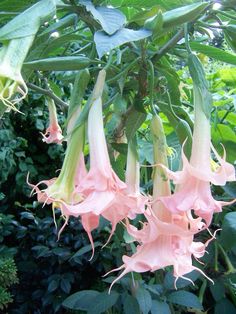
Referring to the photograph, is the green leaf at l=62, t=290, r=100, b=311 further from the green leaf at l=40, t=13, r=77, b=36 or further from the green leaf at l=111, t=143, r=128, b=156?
the green leaf at l=40, t=13, r=77, b=36

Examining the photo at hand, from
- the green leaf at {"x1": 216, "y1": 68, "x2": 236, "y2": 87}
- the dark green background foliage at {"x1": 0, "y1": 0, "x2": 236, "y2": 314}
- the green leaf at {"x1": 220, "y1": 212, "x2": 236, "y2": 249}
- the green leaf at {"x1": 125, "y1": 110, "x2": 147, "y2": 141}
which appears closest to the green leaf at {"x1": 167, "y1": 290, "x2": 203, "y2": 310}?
the dark green background foliage at {"x1": 0, "y1": 0, "x2": 236, "y2": 314}

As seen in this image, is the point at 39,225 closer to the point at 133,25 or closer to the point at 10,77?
the point at 133,25

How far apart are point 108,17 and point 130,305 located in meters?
0.80

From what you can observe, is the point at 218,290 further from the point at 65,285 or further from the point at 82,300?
the point at 65,285

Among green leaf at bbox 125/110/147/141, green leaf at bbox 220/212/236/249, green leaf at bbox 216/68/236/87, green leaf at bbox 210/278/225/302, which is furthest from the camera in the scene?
green leaf at bbox 210/278/225/302

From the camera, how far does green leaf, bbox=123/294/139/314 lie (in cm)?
107

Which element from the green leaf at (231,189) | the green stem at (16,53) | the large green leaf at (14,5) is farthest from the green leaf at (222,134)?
the green stem at (16,53)

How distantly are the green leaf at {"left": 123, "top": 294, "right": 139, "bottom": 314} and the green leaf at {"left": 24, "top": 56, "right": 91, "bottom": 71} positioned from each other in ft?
2.45

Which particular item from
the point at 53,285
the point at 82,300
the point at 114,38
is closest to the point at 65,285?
the point at 53,285

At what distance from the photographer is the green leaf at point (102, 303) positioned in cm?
110

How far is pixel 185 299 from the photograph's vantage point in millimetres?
1132

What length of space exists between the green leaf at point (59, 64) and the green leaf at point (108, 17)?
51 mm

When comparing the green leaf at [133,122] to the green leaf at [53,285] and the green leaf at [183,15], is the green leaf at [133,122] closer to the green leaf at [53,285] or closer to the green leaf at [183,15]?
the green leaf at [183,15]

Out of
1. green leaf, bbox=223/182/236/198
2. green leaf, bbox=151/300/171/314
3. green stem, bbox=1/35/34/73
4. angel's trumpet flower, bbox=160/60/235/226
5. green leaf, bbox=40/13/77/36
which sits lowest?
green leaf, bbox=151/300/171/314
